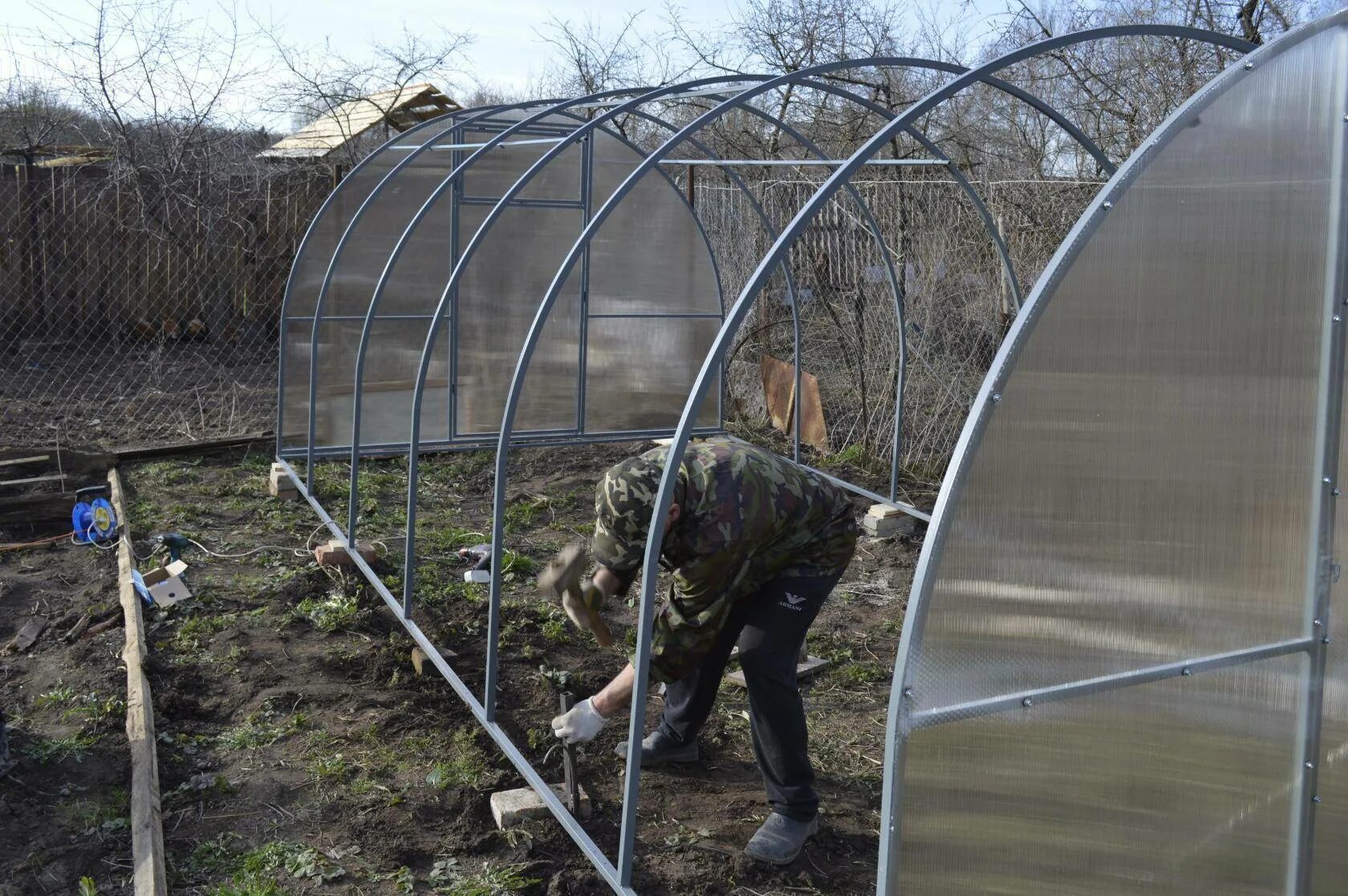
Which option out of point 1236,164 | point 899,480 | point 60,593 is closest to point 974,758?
point 1236,164

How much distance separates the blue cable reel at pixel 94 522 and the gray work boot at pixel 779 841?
4527 millimetres

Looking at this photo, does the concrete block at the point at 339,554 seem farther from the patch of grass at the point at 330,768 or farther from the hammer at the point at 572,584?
the hammer at the point at 572,584

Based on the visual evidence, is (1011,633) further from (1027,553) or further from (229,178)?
(229,178)

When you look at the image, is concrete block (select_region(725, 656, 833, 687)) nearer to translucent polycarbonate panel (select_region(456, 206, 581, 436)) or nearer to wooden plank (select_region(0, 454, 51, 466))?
translucent polycarbonate panel (select_region(456, 206, 581, 436))

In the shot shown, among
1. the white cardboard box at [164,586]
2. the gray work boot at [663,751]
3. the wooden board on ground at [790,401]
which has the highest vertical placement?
the wooden board on ground at [790,401]

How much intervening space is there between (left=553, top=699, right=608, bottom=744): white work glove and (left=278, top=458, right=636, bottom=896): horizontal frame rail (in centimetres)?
25

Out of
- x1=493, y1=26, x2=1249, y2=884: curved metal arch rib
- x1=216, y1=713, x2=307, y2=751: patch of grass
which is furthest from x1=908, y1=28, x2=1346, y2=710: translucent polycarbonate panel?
x1=216, y1=713, x2=307, y2=751: patch of grass

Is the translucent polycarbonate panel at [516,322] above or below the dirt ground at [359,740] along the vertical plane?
above

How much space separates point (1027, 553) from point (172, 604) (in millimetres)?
4574

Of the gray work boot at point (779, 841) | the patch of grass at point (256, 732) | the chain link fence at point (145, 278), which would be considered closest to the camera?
the gray work boot at point (779, 841)

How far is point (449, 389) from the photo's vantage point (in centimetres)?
824

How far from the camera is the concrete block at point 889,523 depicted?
22.6 ft

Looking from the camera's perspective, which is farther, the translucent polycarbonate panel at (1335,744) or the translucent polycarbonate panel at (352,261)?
the translucent polycarbonate panel at (352,261)

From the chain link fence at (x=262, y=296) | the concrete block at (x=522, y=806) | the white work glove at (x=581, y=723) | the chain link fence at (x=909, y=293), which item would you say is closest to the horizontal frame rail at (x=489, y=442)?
the chain link fence at (x=909, y=293)
